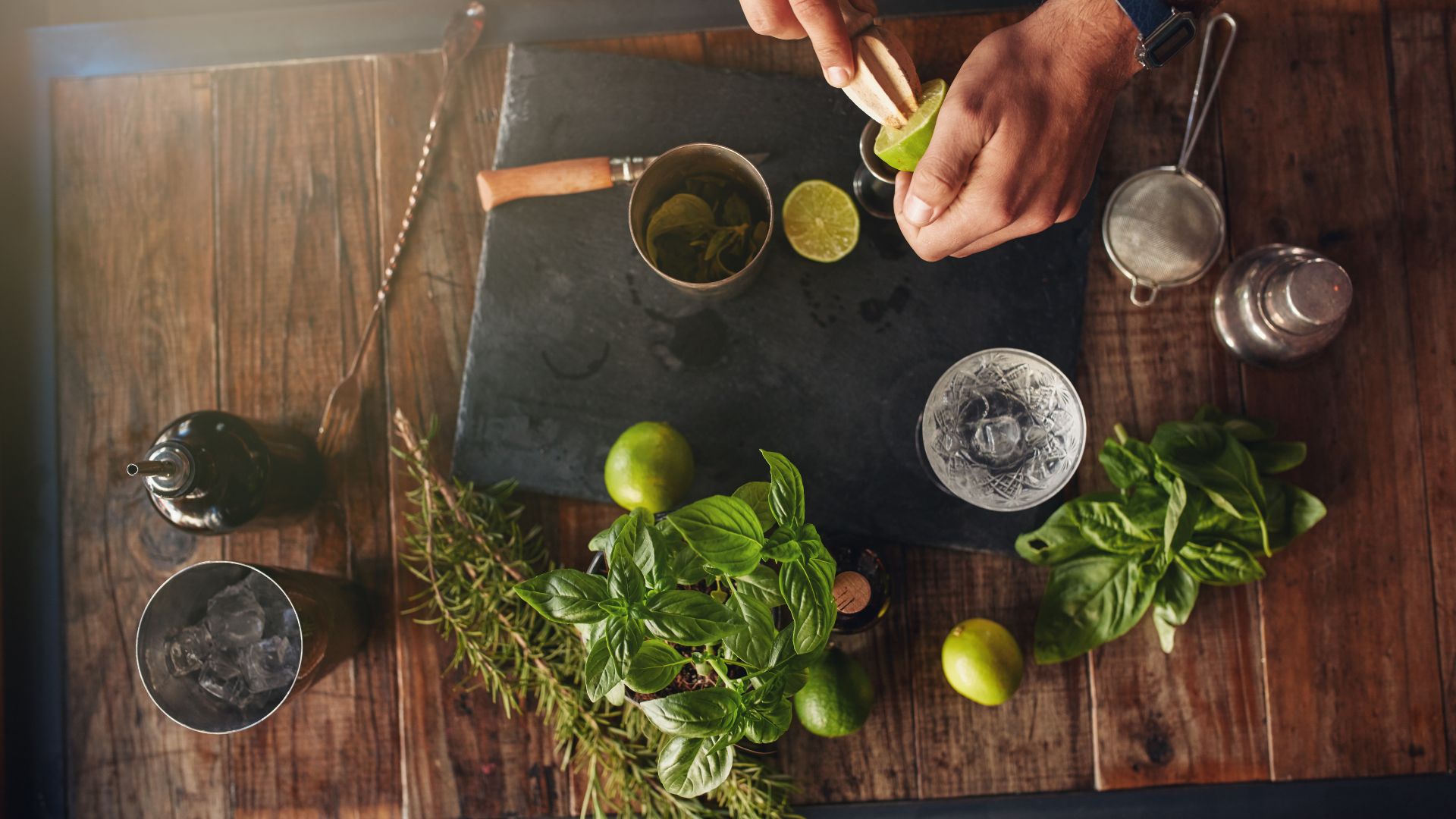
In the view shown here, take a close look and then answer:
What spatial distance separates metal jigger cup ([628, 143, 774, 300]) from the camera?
3.52 ft

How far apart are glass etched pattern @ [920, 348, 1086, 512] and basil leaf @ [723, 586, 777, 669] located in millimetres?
424

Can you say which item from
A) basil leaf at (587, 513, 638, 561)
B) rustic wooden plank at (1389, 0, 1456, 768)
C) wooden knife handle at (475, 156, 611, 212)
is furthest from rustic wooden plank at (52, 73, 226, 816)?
rustic wooden plank at (1389, 0, 1456, 768)

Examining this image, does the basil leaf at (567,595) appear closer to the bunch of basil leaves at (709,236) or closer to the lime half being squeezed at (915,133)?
the bunch of basil leaves at (709,236)

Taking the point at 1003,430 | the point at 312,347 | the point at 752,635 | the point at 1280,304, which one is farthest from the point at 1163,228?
the point at 312,347

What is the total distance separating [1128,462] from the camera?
3.72 feet

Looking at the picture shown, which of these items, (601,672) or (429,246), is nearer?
(601,672)

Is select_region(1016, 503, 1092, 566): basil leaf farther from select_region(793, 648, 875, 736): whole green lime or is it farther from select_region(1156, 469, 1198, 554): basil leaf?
select_region(793, 648, 875, 736): whole green lime

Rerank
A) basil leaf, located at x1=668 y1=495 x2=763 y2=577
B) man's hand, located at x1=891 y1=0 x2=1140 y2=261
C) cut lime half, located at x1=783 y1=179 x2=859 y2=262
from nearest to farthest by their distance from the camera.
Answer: basil leaf, located at x1=668 y1=495 x2=763 y2=577, man's hand, located at x1=891 y1=0 x2=1140 y2=261, cut lime half, located at x1=783 y1=179 x2=859 y2=262

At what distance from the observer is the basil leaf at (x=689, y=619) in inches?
31.1

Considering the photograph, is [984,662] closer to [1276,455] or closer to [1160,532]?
[1160,532]

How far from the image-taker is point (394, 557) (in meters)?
1.26

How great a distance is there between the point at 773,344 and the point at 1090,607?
56 cm

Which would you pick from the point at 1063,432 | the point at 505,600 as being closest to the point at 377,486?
the point at 505,600

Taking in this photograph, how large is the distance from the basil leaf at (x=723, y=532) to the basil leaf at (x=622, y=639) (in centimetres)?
9
